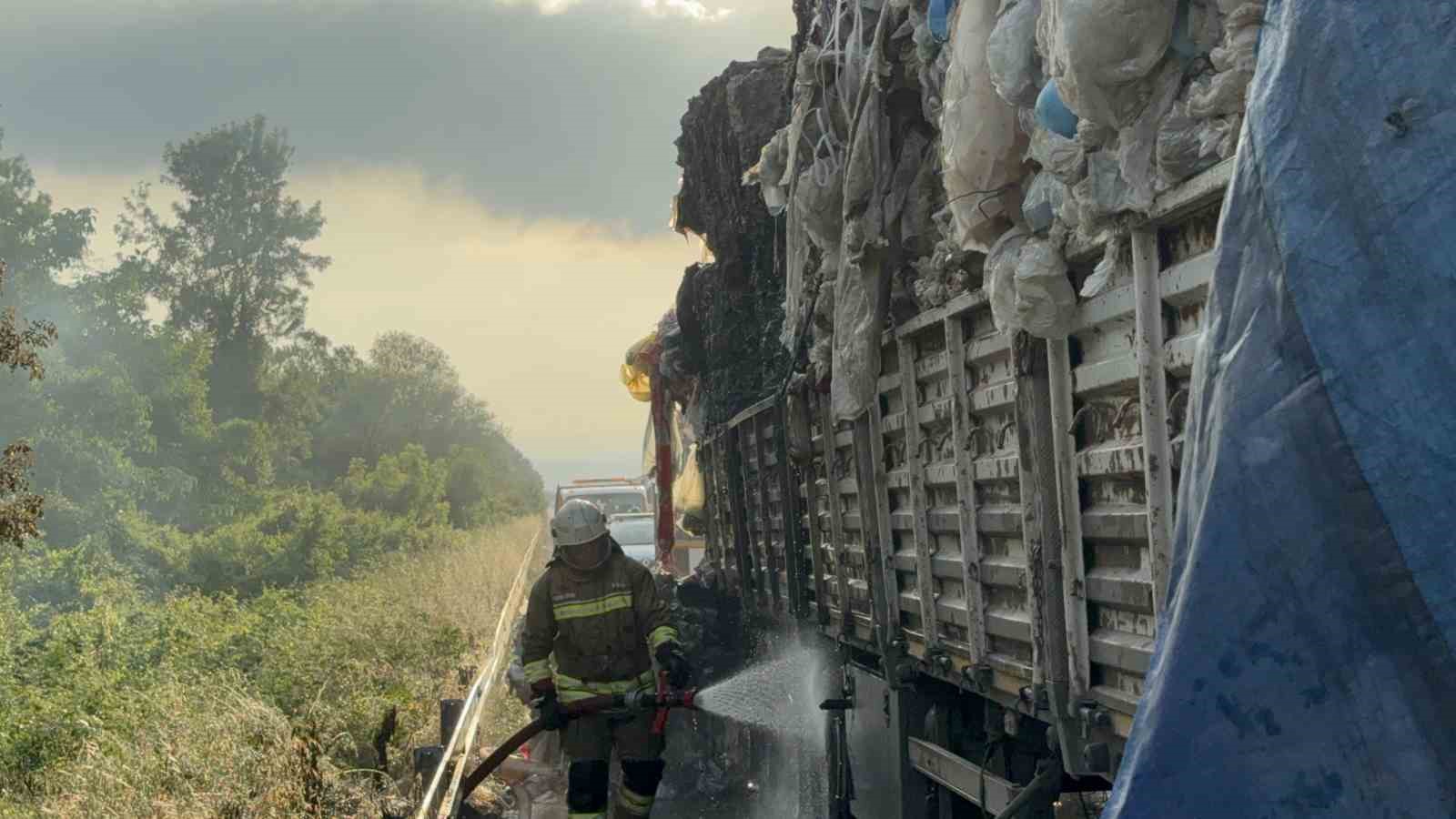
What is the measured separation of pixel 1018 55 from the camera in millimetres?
5008

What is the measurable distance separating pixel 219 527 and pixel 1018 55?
4094 cm

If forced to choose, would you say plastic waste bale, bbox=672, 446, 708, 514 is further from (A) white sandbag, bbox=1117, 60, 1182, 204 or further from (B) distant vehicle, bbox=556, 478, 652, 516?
(B) distant vehicle, bbox=556, 478, 652, 516

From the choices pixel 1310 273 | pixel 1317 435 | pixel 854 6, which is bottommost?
pixel 1317 435

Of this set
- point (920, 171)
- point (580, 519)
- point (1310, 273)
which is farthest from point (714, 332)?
point (1310, 273)

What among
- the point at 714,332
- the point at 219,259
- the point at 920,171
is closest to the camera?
the point at 920,171

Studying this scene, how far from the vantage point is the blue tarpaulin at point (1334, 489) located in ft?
6.12

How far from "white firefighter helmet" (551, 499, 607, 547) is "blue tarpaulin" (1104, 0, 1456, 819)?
579 centimetres

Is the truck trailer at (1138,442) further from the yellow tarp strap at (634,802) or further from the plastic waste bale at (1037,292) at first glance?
the yellow tarp strap at (634,802)

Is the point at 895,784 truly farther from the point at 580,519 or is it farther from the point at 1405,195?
the point at 1405,195

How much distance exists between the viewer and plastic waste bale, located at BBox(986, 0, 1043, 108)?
4.98m

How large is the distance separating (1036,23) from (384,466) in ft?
198

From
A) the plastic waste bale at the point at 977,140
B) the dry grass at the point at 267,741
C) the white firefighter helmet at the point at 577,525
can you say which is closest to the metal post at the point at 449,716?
the dry grass at the point at 267,741

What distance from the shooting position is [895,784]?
720 centimetres

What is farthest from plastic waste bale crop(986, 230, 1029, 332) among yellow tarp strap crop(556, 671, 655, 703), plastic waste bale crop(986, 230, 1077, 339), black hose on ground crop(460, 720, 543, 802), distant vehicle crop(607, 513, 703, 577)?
distant vehicle crop(607, 513, 703, 577)
